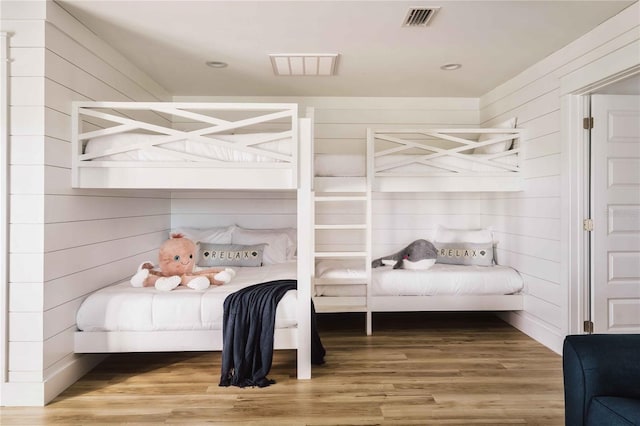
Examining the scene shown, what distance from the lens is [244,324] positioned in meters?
2.87

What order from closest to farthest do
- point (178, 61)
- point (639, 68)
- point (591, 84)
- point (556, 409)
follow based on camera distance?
point (556, 409), point (639, 68), point (591, 84), point (178, 61)

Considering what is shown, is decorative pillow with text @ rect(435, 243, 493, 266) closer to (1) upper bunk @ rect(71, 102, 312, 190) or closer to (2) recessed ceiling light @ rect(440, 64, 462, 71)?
(2) recessed ceiling light @ rect(440, 64, 462, 71)

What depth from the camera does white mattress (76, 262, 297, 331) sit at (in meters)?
2.91

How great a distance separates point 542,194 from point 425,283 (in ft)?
3.92

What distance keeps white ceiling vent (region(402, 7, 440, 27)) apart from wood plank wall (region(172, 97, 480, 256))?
2049mm

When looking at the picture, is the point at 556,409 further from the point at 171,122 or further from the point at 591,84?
the point at 171,122

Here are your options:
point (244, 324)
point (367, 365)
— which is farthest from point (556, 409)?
point (244, 324)

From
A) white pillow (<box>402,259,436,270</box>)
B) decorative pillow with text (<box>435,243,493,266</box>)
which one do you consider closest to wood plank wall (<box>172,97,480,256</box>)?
decorative pillow with text (<box>435,243,493,266</box>)

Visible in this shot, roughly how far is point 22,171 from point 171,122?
2552 mm

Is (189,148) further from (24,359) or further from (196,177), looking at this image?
(24,359)

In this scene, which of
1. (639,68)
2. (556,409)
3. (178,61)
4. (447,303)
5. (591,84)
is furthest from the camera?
(447,303)

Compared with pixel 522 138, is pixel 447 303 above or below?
below

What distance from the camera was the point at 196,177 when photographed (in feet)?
9.41

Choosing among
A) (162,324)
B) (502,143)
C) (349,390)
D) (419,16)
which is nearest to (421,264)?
(502,143)
